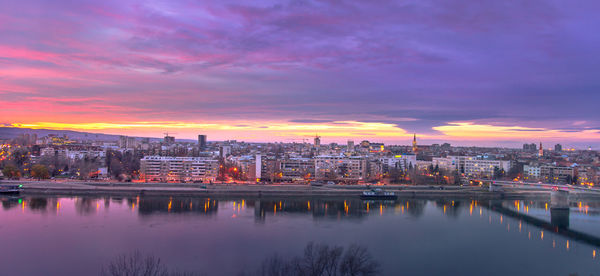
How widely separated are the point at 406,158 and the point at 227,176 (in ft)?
46.3

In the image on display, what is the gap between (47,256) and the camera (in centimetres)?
777

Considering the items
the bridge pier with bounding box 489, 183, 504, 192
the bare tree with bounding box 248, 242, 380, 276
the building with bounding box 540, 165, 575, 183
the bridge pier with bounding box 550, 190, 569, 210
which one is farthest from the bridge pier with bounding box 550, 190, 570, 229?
the building with bounding box 540, 165, 575, 183

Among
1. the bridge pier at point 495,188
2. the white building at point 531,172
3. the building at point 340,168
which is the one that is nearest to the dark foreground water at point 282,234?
the bridge pier at point 495,188

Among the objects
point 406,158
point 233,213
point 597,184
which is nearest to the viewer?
point 233,213

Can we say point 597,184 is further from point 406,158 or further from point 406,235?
point 406,235

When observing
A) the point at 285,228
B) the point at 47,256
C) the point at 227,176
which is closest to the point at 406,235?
the point at 285,228

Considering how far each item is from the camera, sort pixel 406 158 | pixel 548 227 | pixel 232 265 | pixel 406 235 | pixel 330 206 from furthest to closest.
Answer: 1. pixel 406 158
2. pixel 330 206
3. pixel 548 227
4. pixel 406 235
5. pixel 232 265

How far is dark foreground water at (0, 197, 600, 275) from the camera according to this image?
764cm

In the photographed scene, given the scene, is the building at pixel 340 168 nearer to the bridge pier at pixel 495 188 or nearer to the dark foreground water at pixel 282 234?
the bridge pier at pixel 495 188

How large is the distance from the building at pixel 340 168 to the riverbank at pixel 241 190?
10.7 feet

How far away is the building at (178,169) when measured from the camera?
789 inches

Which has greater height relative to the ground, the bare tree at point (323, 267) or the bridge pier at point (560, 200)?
the bridge pier at point (560, 200)

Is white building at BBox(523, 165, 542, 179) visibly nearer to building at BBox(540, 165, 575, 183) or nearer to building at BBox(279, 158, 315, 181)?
building at BBox(540, 165, 575, 183)

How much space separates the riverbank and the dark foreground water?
1086 millimetres
